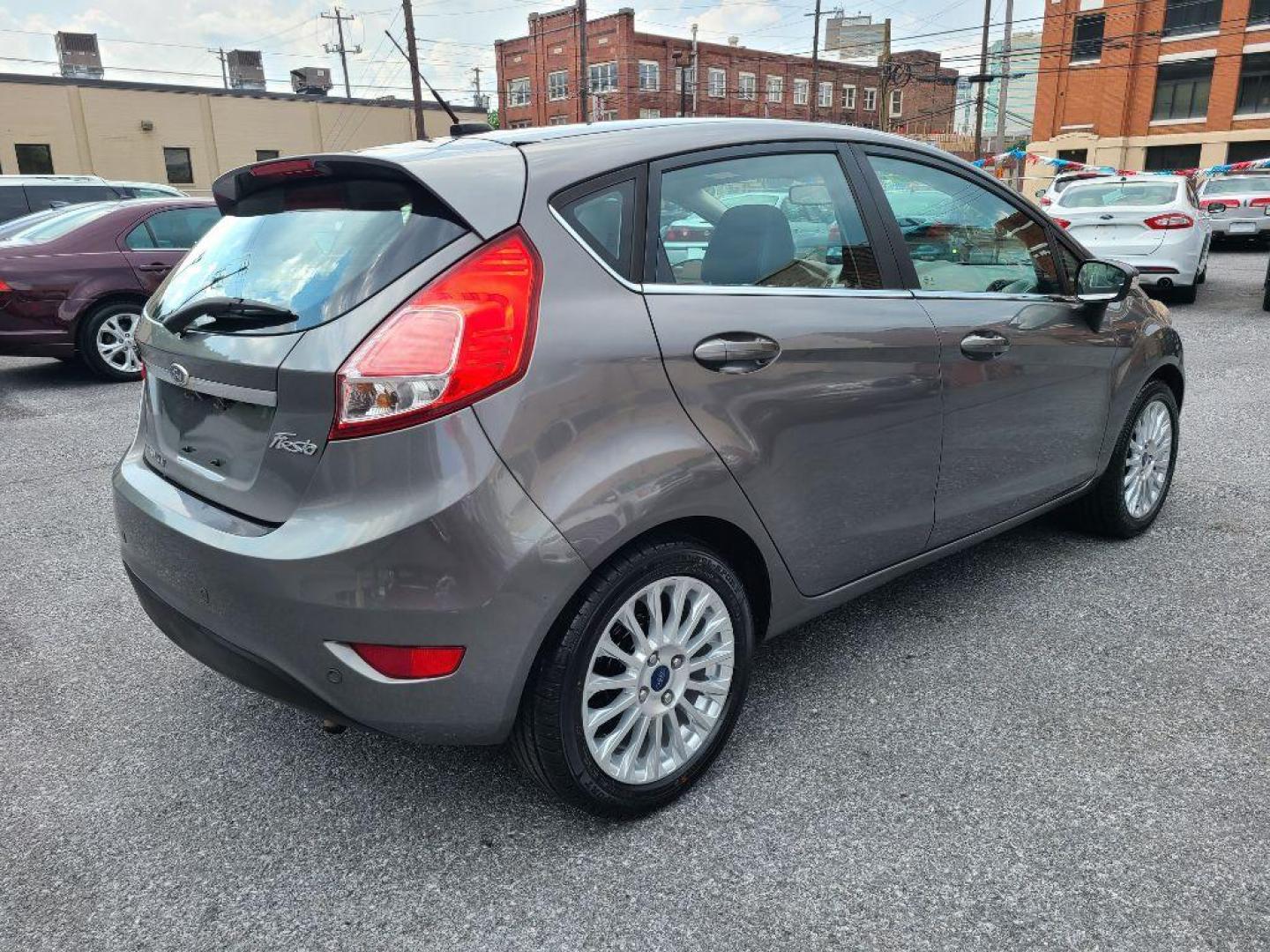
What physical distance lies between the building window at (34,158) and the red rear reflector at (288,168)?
41.8 metres

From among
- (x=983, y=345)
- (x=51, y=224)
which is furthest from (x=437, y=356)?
(x=51, y=224)

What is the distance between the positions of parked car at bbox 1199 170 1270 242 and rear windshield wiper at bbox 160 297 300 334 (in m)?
22.4

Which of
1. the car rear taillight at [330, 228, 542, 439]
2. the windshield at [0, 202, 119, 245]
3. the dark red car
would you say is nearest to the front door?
the car rear taillight at [330, 228, 542, 439]

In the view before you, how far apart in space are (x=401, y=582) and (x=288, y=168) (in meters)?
1.15

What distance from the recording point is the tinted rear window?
6.71 feet

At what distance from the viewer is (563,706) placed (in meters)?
2.13

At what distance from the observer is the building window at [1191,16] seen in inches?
1633

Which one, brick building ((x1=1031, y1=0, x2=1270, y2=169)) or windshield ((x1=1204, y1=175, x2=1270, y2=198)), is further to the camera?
brick building ((x1=1031, y1=0, x2=1270, y2=169))

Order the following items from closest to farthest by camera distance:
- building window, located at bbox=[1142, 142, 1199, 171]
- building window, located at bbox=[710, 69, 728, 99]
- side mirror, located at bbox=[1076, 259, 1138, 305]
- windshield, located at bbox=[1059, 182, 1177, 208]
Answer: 1. side mirror, located at bbox=[1076, 259, 1138, 305]
2. windshield, located at bbox=[1059, 182, 1177, 208]
3. building window, located at bbox=[1142, 142, 1199, 171]
4. building window, located at bbox=[710, 69, 728, 99]

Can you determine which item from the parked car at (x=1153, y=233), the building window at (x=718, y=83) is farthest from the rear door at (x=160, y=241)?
the building window at (x=718, y=83)

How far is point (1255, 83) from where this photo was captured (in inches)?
1610

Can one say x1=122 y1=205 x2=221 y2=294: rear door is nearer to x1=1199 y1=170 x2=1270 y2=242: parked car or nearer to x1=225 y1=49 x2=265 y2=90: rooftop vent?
x1=1199 y1=170 x2=1270 y2=242: parked car

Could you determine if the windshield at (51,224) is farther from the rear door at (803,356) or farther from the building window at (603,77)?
Result: the building window at (603,77)

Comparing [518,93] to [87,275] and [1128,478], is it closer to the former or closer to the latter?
[87,275]
